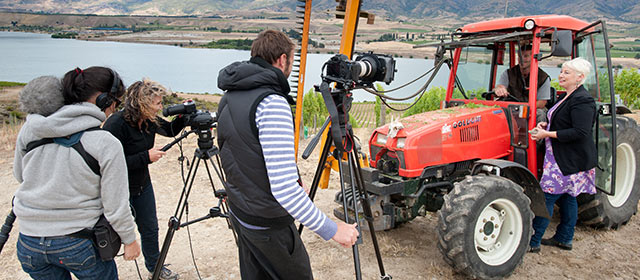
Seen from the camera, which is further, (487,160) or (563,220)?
(563,220)

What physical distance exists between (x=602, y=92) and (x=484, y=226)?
2158mm

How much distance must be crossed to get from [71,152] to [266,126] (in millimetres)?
979

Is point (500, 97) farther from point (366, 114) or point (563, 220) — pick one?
point (366, 114)

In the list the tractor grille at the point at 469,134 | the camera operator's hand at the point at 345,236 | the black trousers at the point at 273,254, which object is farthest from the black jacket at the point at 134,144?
the tractor grille at the point at 469,134

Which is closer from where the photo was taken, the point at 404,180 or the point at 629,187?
the point at 404,180

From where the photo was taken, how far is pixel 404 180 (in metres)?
3.67

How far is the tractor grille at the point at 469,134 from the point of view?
3814 millimetres

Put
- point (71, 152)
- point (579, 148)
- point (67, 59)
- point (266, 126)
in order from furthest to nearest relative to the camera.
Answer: point (67, 59)
point (579, 148)
point (71, 152)
point (266, 126)

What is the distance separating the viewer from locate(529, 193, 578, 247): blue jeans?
3.81m

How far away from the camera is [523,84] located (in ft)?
13.7

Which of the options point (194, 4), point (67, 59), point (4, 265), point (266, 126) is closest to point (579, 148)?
point (266, 126)

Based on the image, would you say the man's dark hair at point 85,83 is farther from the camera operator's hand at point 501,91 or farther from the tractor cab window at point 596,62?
the tractor cab window at point 596,62

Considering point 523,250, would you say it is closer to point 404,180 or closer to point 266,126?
point 404,180

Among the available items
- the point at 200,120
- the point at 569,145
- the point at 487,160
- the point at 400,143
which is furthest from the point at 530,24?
the point at 200,120
